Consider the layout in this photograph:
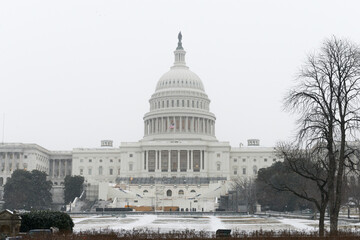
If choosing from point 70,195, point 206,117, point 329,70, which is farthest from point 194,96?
point 329,70

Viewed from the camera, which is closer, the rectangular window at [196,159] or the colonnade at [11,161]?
the rectangular window at [196,159]

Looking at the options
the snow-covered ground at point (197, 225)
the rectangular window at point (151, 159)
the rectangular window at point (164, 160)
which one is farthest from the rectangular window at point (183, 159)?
the snow-covered ground at point (197, 225)

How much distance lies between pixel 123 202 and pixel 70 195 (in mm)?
16496

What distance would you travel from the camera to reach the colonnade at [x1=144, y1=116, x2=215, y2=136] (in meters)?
168

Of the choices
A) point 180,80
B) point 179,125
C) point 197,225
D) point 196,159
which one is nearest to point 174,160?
point 196,159

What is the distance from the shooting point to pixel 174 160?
157750mm

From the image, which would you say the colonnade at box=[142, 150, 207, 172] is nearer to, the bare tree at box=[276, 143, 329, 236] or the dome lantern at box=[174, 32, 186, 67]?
the dome lantern at box=[174, 32, 186, 67]

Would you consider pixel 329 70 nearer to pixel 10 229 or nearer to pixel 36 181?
pixel 10 229

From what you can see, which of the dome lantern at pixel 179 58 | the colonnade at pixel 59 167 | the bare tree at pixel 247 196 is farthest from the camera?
the dome lantern at pixel 179 58

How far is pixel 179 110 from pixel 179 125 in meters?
4.34

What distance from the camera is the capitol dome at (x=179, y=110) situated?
550ft

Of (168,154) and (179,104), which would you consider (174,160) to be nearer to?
(168,154)

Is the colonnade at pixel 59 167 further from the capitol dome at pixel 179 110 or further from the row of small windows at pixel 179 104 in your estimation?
the row of small windows at pixel 179 104

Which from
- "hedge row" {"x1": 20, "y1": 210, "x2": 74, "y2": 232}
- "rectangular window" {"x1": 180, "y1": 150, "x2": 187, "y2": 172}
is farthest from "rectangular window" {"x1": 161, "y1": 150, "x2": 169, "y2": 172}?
"hedge row" {"x1": 20, "y1": 210, "x2": 74, "y2": 232}
